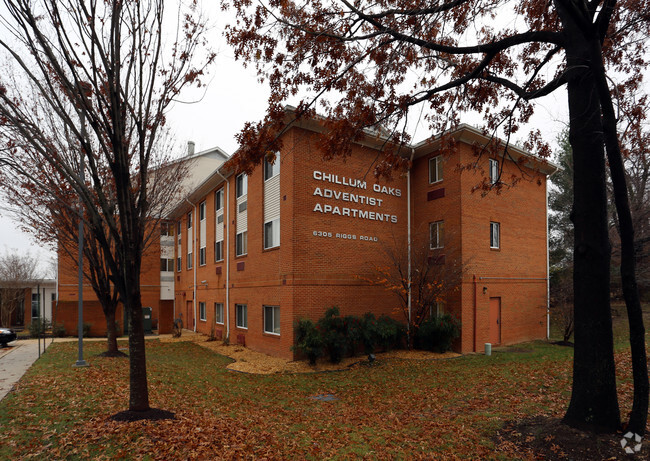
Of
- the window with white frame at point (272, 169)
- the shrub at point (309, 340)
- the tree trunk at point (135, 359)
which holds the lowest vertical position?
the shrub at point (309, 340)

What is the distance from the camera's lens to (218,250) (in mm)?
24891

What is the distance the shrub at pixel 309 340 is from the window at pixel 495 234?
927 centimetres

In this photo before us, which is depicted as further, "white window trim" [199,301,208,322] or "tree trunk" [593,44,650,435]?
"white window trim" [199,301,208,322]

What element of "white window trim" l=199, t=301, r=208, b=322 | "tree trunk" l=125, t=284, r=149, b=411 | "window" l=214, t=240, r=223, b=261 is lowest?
"white window trim" l=199, t=301, r=208, b=322

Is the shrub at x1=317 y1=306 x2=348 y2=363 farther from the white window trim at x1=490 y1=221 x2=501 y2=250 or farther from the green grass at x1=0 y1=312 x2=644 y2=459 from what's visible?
the white window trim at x1=490 y1=221 x2=501 y2=250

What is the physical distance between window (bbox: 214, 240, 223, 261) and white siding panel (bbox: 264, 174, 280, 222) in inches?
280

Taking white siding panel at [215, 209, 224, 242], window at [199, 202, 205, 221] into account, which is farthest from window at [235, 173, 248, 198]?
window at [199, 202, 205, 221]

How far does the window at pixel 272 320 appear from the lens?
1686 centimetres

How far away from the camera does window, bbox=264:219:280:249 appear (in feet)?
56.4

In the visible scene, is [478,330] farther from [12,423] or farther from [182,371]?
[12,423]

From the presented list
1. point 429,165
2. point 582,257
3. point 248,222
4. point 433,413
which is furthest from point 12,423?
point 429,165

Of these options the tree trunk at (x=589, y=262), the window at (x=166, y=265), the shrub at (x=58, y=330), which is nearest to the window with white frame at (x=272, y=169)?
the tree trunk at (x=589, y=262)

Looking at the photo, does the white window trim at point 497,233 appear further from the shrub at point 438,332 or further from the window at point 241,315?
the window at point 241,315

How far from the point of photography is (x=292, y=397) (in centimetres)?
1068
